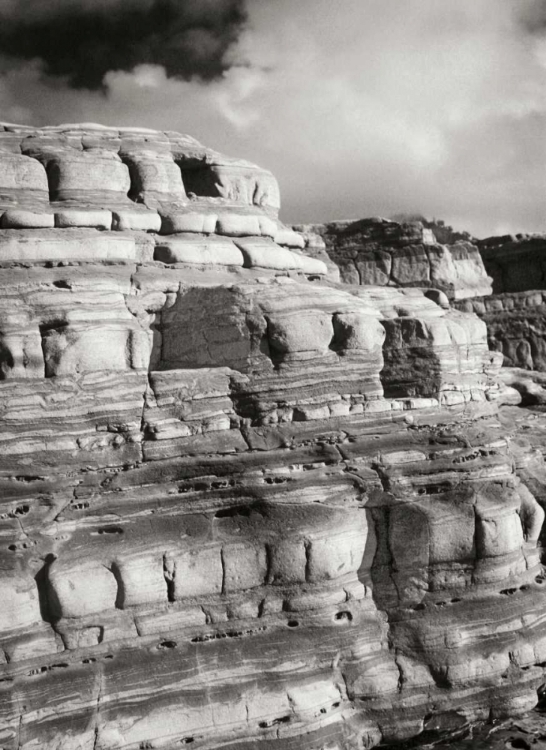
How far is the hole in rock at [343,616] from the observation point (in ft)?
51.6

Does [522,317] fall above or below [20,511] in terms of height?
above

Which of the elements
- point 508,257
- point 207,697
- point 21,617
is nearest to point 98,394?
point 21,617

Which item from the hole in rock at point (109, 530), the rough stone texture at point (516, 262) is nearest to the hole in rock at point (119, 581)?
the hole in rock at point (109, 530)

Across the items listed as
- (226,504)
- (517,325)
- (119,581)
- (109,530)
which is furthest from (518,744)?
(517,325)

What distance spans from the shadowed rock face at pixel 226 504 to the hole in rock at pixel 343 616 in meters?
0.04

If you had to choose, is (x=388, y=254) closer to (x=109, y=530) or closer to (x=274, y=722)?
(x=109, y=530)

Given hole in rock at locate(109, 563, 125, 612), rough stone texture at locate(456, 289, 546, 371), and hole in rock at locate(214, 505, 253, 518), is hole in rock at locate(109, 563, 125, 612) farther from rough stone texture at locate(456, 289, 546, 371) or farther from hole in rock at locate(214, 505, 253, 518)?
rough stone texture at locate(456, 289, 546, 371)

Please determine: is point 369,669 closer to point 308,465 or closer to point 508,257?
point 308,465

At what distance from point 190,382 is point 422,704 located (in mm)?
8194

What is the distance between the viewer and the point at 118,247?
1698 cm

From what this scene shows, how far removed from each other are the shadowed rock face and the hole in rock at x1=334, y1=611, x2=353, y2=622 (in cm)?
4

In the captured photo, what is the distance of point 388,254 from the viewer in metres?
36.6

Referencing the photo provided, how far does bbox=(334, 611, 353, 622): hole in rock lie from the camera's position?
51.6ft

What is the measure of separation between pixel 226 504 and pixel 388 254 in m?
23.6
